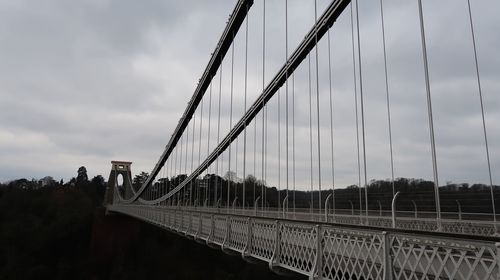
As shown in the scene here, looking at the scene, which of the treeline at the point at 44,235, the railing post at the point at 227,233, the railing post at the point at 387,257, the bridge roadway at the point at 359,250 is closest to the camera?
the bridge roadway at the point at 359,250

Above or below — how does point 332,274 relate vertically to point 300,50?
below

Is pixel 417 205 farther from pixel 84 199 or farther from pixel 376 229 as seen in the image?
pixel 84 199

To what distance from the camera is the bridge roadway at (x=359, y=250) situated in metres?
2.69

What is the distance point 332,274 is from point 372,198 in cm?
956

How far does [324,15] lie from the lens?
33.9ft

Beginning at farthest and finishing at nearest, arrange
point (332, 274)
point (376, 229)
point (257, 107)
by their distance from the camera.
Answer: point (257, 107) → point (332, 274) → point (376, 229)

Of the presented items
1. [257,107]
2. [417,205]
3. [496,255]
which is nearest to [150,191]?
[257,107]

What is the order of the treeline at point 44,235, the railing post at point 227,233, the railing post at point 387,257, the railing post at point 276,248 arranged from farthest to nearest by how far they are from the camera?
the treeline at point 44,235, the railing post at point 227,233, the railing post at point 276,248, the railing post at point 387,257

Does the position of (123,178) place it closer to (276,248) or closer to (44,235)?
(44,235)

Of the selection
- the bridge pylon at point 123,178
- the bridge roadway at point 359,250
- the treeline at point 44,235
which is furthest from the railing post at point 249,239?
the bridge pylon at point 123,178

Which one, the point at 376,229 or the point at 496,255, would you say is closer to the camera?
the point at 496,255

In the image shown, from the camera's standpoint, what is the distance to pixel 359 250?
3727 millimetres

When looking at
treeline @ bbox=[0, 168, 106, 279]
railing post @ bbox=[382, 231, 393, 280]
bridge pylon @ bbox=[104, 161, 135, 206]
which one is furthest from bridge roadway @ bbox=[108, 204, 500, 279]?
bridge pylon @ bbox=[104, 161, 135, 206]

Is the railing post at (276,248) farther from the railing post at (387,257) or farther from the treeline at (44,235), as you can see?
the treeline at (44,235)
